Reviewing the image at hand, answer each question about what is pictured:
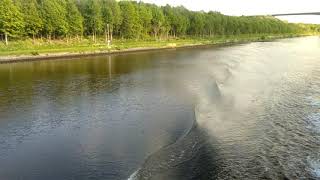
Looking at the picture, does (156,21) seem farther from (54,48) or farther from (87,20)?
(54,48)

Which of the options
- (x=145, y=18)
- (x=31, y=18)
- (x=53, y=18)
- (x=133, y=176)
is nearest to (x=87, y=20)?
(x=53, y=18)

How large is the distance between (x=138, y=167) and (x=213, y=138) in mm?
5161

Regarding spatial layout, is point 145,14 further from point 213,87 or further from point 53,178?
point 53,178

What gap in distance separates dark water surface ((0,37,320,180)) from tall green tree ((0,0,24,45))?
3416 centimetres

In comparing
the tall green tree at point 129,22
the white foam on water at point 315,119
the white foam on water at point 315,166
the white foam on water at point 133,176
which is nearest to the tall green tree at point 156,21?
the tall green tree at point 129,22

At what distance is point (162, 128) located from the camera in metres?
21.8

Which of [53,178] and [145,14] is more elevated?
[145,14]

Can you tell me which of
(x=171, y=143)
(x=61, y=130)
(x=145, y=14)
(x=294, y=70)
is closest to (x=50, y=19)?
(x=145, y=14)

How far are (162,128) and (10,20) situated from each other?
5877cm

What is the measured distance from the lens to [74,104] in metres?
29.1

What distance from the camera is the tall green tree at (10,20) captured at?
7031 cm

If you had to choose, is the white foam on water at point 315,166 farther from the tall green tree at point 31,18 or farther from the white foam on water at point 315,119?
the tall green tree at point 31,18

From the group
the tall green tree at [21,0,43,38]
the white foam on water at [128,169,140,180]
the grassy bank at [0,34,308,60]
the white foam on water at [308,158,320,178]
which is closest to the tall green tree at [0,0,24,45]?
the tall green tree at [21,0,43,38]

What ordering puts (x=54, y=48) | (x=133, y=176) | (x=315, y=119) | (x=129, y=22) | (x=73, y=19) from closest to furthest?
(x=133, y=176), (x=315, y=119), (x=54, y=48), (x=73, y=19), (x=129, y=22)
